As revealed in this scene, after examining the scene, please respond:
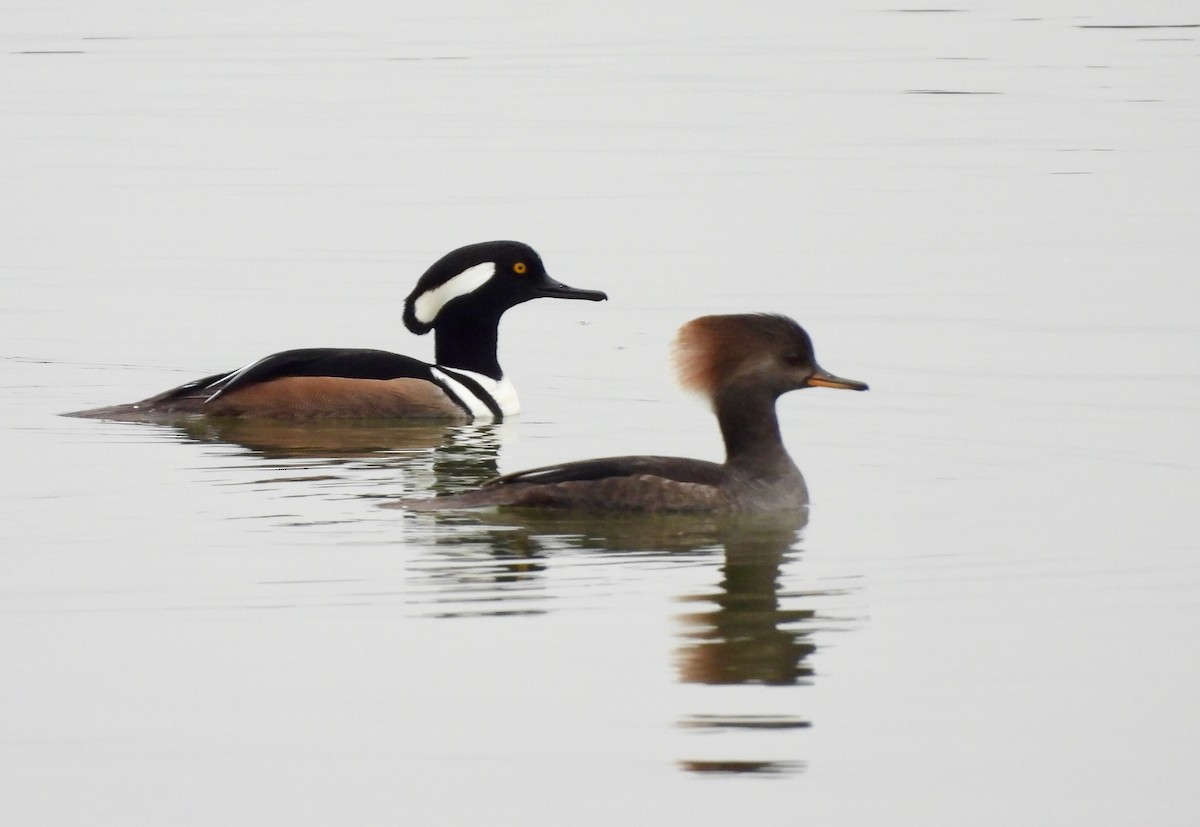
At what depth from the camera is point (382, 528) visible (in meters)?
10.1

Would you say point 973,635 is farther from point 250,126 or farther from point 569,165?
point 250,126

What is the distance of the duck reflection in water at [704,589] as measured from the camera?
735 centimetres

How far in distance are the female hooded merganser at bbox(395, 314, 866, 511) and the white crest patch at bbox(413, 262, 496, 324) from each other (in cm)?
394

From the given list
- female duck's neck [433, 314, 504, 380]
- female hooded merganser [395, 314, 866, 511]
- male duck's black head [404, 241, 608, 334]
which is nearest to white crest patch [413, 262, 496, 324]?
male duck's black head [404, 241, 608, 334]

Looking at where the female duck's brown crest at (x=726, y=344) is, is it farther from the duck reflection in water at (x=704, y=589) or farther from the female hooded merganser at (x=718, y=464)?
the duck reflection in water at (x=704, y=589)

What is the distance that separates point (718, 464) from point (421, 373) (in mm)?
3862

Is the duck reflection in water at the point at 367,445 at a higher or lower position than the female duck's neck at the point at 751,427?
lower

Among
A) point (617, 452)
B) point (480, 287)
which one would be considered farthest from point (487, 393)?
point (617, 452)

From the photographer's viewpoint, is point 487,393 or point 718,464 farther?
point 487,393

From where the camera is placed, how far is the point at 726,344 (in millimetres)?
10539

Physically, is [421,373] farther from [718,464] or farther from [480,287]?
[718,464]

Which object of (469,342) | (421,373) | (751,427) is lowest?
(751,427)

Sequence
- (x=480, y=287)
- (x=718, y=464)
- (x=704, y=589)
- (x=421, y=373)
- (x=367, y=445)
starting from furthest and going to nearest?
(x=480, y=287)
(x=421, y=373)
(x=367, y=445)
(x=718, y=464)
(x=704, y=589)

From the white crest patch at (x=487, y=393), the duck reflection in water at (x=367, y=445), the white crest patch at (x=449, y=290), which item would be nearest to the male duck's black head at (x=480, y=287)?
the white crest patch at (x=449, y=290)
